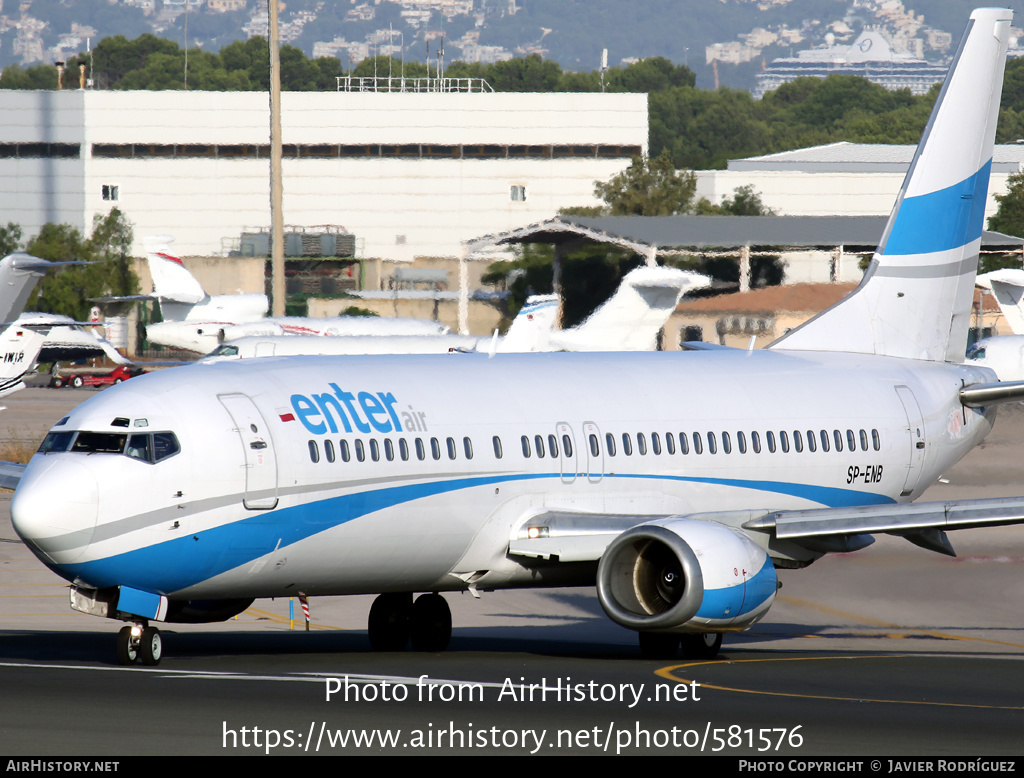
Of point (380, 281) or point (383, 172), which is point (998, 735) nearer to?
point (380, 281)

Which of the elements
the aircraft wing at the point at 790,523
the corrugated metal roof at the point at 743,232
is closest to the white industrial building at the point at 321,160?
the corrugated metal roof at the point at 743,232

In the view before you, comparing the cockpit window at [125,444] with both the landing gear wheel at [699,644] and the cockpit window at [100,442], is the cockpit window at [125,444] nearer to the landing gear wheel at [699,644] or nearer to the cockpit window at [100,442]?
the cockpit window at [100,442]

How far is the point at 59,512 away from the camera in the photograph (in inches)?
776

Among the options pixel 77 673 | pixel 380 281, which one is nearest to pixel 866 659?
pixel 77 673

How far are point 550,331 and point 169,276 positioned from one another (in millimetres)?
31244

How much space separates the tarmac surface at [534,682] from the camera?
14703 millimetres

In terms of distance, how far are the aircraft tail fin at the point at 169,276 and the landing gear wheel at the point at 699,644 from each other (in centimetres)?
5843

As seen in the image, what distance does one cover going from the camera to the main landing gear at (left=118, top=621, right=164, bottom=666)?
2044 cm

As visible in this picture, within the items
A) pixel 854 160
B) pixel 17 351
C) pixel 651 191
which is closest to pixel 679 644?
pixel 17 351

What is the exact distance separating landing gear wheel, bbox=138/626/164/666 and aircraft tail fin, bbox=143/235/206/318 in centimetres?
5989

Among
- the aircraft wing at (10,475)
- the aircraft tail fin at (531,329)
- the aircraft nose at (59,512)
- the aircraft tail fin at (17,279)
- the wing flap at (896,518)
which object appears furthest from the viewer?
the aircraft tail fin at (531,329)

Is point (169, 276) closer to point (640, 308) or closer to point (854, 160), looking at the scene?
point (640, 308)

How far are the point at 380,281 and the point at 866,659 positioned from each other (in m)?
112

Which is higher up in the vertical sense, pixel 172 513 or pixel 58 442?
pixel 58 442
